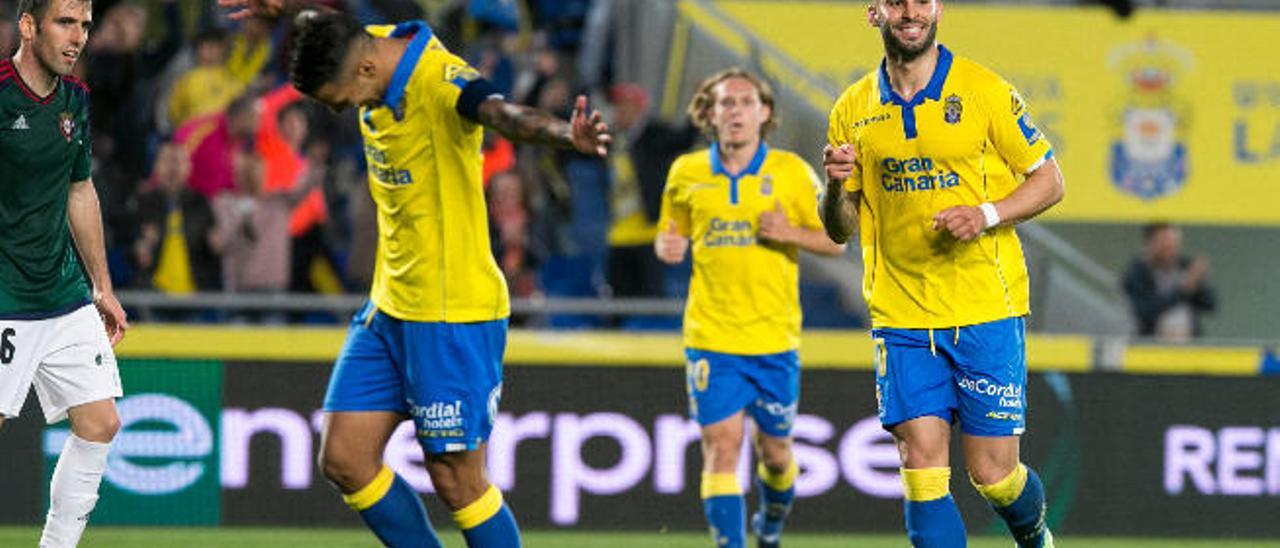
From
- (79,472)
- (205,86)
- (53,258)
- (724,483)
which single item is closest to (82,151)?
(53,258)

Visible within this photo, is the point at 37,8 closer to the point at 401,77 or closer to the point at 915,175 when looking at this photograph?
the point at 401,77

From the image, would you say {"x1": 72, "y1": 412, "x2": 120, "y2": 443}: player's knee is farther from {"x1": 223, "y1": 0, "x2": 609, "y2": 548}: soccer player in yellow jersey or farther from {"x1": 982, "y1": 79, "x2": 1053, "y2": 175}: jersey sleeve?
{"x1": 982, "y1": 79, "x2": 1053, "y2": 175}: jersey sleeve

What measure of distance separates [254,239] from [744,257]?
4.11 meters

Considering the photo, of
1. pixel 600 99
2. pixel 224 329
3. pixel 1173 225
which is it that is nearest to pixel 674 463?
pixel 224 329

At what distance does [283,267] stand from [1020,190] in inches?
252

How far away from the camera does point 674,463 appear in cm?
1163

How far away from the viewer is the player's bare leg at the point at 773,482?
9867 millimetres

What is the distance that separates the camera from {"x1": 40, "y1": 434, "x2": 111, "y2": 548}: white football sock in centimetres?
770

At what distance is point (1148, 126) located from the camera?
1473 centimetres

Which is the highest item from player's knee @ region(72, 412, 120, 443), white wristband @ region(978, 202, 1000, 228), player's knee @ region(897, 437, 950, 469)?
white wristband @ region(978, 202, 1000, 228)

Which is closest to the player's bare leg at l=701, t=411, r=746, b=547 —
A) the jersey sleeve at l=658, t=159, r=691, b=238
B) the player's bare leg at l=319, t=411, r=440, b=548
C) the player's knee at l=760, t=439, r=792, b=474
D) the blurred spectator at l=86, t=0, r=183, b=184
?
the player's knee at l=760, t=439, r=792, b=474

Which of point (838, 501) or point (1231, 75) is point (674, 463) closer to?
point (838, 501)

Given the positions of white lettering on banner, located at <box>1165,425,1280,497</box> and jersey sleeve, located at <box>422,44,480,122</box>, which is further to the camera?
white lettering on banner, located at <box>1165,425,1280,497</box>

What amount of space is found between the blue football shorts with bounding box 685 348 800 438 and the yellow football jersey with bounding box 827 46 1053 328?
74.1 inches
